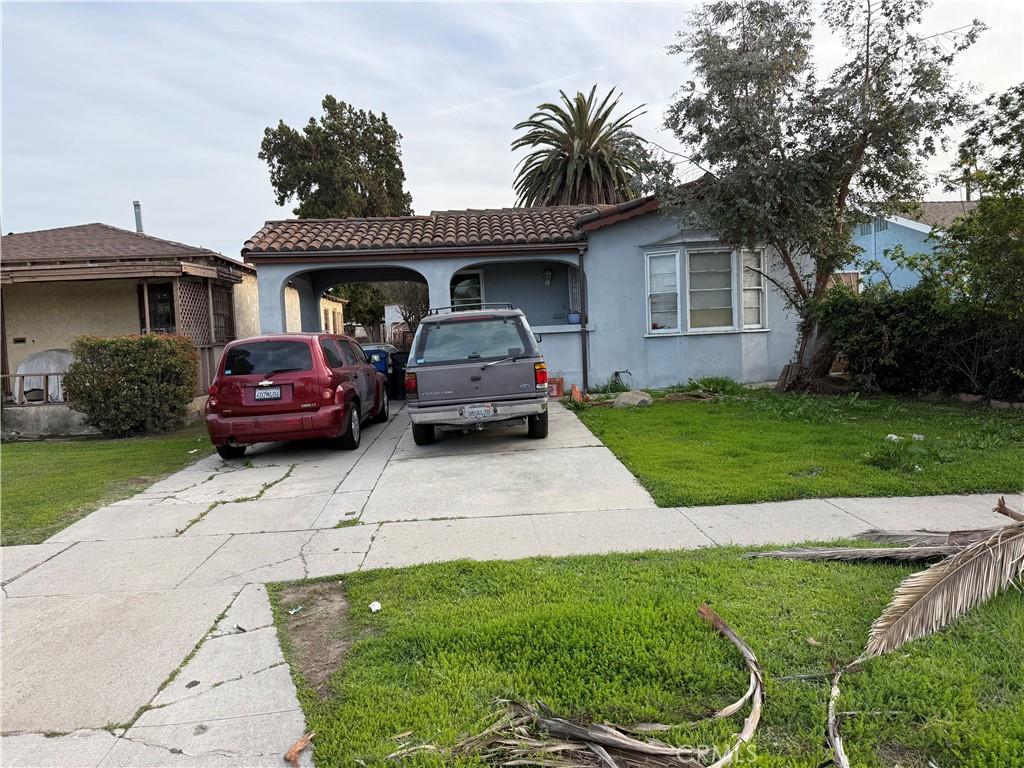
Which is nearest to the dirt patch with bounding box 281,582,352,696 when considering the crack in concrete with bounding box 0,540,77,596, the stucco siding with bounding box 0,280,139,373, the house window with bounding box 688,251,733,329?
the crack in concrete with bounding box 0,540,77,596

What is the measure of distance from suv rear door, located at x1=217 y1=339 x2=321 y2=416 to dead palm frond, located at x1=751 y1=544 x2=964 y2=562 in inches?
253

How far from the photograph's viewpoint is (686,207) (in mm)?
12391

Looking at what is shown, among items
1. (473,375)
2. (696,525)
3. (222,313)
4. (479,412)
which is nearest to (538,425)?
(479,412)

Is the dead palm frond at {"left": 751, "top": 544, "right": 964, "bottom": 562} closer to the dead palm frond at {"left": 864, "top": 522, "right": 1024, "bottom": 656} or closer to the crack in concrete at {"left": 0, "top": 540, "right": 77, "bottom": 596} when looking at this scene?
the dead palm frond at {"left": 864, "top": 522, "right": 1024, "bottom": 656}

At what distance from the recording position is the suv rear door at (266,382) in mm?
9094

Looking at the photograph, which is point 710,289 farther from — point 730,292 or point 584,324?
point 584,324

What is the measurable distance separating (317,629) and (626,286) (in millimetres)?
11810

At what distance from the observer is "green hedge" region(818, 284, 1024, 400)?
10.8 m

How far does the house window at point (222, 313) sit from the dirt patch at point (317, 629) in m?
13.8

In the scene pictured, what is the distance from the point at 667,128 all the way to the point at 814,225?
3.17 metres

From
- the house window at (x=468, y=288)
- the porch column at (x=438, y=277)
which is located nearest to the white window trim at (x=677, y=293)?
the porch column at (x=438, y=277)

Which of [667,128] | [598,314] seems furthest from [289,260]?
[667,128]

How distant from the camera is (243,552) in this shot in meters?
5.62

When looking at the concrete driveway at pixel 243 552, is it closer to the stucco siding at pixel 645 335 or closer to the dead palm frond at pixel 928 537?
the dead palm frond at pixel 928 537
